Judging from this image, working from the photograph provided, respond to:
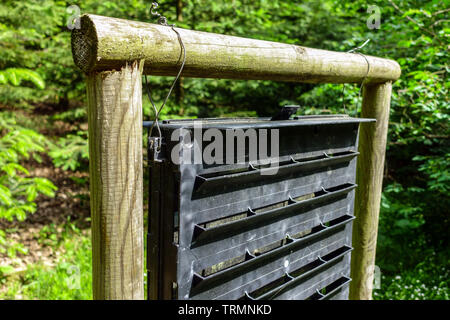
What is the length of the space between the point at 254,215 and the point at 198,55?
2.06 ft

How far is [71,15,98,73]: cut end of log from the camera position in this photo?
106 centimetres

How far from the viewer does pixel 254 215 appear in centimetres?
148

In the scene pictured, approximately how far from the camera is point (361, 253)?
8.47 feet

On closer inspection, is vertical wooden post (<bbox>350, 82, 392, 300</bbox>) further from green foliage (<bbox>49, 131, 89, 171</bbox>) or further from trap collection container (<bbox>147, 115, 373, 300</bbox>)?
green foliage (<bbox>49, 131, 89, 171</bbox>)

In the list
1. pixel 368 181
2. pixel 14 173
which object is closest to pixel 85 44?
pixel 368 181

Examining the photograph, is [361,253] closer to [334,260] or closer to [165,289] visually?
[334,260]

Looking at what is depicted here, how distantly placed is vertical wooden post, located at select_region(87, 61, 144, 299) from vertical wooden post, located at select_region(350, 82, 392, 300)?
5.65ft

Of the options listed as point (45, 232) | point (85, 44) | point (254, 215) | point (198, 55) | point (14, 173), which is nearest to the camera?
point (85, 44)

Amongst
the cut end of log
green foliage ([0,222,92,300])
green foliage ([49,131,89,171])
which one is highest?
the cut end of log

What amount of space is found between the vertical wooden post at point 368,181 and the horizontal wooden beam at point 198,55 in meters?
0.45

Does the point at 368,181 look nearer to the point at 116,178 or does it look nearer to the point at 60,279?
the point at 116,178

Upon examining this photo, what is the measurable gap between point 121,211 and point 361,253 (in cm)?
192

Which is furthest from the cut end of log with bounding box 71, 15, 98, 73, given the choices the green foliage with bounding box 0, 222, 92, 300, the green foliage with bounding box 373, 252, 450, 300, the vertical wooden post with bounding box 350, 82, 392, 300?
the green foliage with bounding box 373, 252, 450, 300

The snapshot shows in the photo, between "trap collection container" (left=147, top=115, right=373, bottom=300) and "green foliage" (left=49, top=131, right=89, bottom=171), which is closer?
"trap collection container" (left=147, top=115, right=373, bottom=300)
